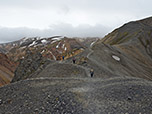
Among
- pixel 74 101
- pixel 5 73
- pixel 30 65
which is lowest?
→ pixel 5 73

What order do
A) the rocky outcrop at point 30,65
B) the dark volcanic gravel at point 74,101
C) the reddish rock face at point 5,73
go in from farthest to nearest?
the reddish rock face at point 5,73
the rocky outcrop at point 30,65
the dark volcanic gravel at point 74,101

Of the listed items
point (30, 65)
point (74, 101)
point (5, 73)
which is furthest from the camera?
point (5, 73)

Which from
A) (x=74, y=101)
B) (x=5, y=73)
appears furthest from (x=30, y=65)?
(x=5, y=73)

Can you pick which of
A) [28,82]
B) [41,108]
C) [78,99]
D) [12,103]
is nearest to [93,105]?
[78,99]

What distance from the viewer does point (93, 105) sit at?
13.3 metres

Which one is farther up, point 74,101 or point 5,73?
point 74,101

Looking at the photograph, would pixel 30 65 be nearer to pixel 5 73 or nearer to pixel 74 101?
pixel 74 101

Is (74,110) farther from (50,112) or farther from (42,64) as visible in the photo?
(42,64)

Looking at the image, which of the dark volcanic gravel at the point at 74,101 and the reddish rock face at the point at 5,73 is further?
the reddish rock face at the point at 5,73

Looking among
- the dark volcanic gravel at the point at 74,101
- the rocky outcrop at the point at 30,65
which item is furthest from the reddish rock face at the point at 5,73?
the dark volcanic gravel at the point at 74,101

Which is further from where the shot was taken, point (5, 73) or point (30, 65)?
point (5, 73)

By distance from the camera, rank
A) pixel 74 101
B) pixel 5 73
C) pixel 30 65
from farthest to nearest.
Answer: pixel 5 73
pixel 30 65
pixel 74 101

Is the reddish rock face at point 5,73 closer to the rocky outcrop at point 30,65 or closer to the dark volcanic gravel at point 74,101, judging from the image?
the rocky outcrop at point 30,65

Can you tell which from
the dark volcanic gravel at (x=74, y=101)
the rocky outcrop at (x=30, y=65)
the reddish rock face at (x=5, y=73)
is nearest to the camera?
the dark volcanic gravel at (x=74, y=101)
